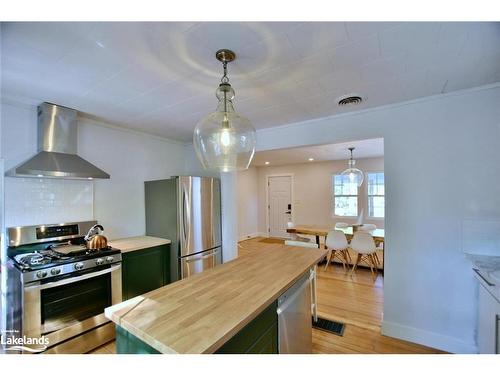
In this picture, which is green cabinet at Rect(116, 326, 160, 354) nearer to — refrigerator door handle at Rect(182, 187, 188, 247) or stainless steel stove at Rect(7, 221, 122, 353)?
stainless steel stove at Rect(7, 221, 122, 353)

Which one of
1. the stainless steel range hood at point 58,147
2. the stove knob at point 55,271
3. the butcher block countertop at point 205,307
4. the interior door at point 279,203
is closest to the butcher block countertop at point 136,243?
the stove knob at point 55,271

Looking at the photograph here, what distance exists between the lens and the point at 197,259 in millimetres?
2920

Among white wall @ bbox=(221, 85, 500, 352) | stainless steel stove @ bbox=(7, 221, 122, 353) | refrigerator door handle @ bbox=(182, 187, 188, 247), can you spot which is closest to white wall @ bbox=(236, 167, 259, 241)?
refrigerator door handle @ bbox=(182, 187, 188, 247)

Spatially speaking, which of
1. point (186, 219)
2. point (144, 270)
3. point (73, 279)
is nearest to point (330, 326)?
point (186, 219)

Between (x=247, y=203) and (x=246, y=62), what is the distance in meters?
5.67

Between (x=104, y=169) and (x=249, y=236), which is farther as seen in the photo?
(x=249, y=236)

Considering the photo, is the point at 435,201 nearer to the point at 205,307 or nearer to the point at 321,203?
the point at 205,307

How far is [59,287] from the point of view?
1.83 m

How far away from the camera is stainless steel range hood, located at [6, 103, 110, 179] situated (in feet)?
6.78

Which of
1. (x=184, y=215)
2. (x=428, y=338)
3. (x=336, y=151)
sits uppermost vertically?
(x=336, y=151)

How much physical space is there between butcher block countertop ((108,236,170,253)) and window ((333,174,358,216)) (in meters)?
4.91

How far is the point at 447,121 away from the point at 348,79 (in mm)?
1089

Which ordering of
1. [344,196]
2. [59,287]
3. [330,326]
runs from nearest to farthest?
[59,287] → [330,326] → [344,196]

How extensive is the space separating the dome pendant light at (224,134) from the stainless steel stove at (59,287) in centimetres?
159
